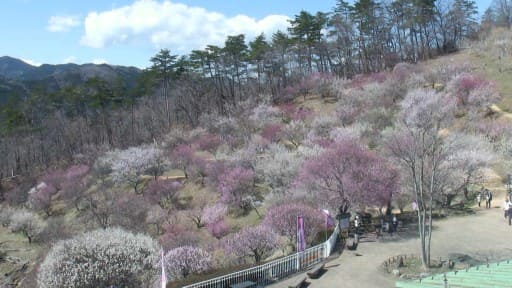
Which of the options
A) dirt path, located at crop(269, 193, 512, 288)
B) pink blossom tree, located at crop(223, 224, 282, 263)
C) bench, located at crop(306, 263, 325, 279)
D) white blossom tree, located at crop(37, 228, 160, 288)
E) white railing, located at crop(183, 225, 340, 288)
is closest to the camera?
white railing, located at crop(183, 225, 340, 288)

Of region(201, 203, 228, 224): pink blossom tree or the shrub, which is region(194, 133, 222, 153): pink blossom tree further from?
the shrub

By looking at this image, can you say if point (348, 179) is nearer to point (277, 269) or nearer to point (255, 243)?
point (255, 243)

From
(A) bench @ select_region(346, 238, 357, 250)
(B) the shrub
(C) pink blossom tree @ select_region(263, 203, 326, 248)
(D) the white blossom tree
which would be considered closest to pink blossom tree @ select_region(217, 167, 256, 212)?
(C) pink blossom tree @ select_region(263, 203, 326, 248)

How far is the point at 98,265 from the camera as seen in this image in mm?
17594

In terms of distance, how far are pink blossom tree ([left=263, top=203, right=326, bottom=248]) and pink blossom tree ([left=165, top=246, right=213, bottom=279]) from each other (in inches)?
157

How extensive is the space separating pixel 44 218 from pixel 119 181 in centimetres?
772

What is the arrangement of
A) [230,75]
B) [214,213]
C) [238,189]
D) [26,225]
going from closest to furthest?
1. [214,213]
2. [238,189]
3. [26,225]
4. [230,75]

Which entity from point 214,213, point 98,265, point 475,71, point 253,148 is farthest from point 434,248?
point 475,71

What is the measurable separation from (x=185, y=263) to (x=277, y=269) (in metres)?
3.73

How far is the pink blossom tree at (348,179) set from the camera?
2233 centimetres

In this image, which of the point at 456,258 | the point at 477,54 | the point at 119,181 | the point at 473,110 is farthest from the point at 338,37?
the point at 456,258

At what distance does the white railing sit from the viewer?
49.4 ft

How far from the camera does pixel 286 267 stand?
17.0 m

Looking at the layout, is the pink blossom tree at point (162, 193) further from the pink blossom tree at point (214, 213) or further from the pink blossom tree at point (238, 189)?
the pink blossom tree at point (214, 213)
